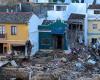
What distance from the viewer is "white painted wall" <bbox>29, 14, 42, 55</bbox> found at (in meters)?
49.8

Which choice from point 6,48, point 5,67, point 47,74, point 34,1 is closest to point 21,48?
point 6,48

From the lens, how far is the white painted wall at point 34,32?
49784mm

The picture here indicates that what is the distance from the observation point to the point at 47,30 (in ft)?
171

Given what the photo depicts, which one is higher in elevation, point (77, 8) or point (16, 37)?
point (77, 8)

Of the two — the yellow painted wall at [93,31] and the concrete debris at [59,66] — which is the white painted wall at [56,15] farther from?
the concrete debris at [59,66]

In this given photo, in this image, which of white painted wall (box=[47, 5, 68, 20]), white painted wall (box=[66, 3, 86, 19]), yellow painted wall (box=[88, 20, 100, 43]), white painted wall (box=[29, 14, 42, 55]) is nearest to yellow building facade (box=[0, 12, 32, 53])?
white painted wall (box=[29, 14, 42, 55])

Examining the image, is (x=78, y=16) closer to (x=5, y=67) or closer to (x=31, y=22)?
(x=31, y=22)

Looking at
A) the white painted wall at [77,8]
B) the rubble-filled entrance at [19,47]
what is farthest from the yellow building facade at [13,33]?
the white painted wall at [77,8]

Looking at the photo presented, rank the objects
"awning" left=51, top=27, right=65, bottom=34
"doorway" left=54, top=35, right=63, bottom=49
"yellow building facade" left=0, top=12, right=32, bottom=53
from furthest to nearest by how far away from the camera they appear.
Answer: "doorway" left=54, top=35, right=63, bottom=49 < "awning" left=51, top=27, right=65, bottom=34 < "yellow building facade" left=0, top=12, right=32, bottom=53

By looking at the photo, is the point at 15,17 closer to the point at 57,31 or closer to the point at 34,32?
the point at 34,32

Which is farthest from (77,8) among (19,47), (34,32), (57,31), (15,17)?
(19,47)

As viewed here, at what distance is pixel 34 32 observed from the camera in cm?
5100

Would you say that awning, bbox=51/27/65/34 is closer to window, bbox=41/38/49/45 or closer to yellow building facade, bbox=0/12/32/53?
window, bbox=41/38/49/45

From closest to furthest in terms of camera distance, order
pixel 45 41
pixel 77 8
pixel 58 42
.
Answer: pixel 45 41
pixel 58 42
pixel 77 8
